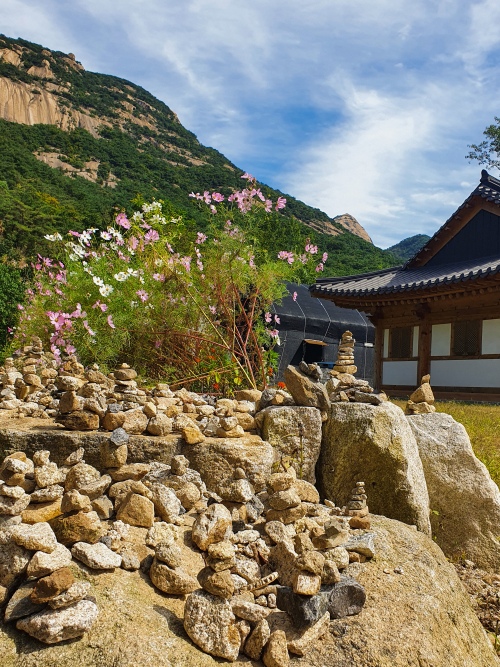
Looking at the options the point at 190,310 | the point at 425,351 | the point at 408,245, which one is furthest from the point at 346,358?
the point at 408,245

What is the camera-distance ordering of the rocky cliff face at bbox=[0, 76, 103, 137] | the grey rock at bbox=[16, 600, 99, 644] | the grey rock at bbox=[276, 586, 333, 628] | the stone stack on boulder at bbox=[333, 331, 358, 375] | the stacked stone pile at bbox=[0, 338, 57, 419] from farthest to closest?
the rocky cliff face at bbox=[0, 76, 103, 137]
the stone stack on boulder at bbox=[333, 331, 358, 375]
the stacked stone pile at bbox=[0, 338, 57, 419]
the grey rock at bbox=[276, 586, 333, 628]
the grey rock at bbox=[16, 600, 99, 644]

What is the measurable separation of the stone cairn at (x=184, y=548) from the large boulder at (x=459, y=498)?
148cm

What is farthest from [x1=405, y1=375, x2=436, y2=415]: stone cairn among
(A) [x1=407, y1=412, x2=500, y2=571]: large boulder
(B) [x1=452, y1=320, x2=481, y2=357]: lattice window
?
(B) [x1=452, y1=320, x2=481, y2=357]: lattice window

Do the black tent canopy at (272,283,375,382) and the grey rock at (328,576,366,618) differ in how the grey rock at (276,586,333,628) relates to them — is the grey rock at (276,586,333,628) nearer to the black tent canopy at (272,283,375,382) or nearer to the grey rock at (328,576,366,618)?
the grey rock at (328,576,366,618)

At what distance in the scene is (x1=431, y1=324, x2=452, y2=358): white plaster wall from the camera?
11320 mm

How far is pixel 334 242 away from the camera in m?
38.1

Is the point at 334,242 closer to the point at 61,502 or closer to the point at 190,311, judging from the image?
the point at 190,311

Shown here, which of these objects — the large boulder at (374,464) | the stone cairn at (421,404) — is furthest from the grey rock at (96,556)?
the stone cairn at (421,404)

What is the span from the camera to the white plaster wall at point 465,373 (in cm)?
1044

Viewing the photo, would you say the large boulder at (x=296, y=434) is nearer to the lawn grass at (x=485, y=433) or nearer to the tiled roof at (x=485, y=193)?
the lawn grass at (x=485, y=433)

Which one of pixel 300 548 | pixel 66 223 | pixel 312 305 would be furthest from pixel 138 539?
pixel 66 223

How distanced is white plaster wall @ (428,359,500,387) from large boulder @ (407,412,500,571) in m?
7.03

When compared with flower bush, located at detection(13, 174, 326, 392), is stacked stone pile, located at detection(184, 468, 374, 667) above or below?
below

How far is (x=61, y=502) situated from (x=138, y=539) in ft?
1.13
